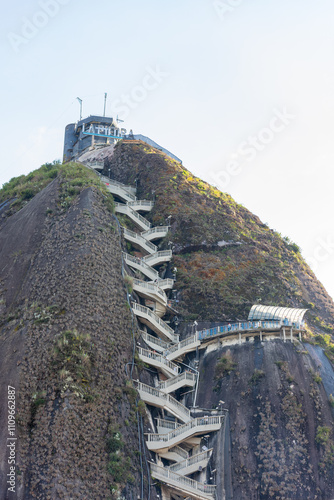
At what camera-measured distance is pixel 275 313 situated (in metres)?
47.7

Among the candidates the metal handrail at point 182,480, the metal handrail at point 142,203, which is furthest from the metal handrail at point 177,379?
→ the metal handrail at point 142,203

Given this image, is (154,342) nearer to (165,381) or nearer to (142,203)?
(165,381)

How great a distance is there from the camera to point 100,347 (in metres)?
41.3

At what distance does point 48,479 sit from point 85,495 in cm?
222

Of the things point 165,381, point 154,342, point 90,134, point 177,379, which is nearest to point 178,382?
point 177,379

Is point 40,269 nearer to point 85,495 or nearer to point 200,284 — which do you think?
point 200,284

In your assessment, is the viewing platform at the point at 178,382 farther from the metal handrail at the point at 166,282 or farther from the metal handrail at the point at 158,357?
the metal handrail at the point at 166,282

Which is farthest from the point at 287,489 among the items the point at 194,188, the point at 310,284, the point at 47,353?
the point at 194,188

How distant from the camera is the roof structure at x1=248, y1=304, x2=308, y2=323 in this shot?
4700 centimetres

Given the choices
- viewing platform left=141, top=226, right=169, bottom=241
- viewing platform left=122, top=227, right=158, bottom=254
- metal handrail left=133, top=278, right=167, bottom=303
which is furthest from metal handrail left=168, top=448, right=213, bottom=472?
viewing platform left=141, top=226, right=169, bottom=241

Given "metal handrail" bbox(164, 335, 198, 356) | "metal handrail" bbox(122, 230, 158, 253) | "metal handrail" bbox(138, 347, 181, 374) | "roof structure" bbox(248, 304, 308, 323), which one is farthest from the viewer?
"metal handrail" bbox(122, 230, 158, 253)

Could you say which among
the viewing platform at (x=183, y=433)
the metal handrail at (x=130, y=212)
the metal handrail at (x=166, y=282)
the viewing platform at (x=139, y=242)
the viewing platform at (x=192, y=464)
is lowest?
the viewing platform at (x=192, y=464)

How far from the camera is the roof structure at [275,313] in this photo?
154ft

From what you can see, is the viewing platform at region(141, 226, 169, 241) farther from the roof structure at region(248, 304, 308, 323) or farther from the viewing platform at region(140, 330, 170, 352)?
the roof structure at region(248, 304, 308, 323)
